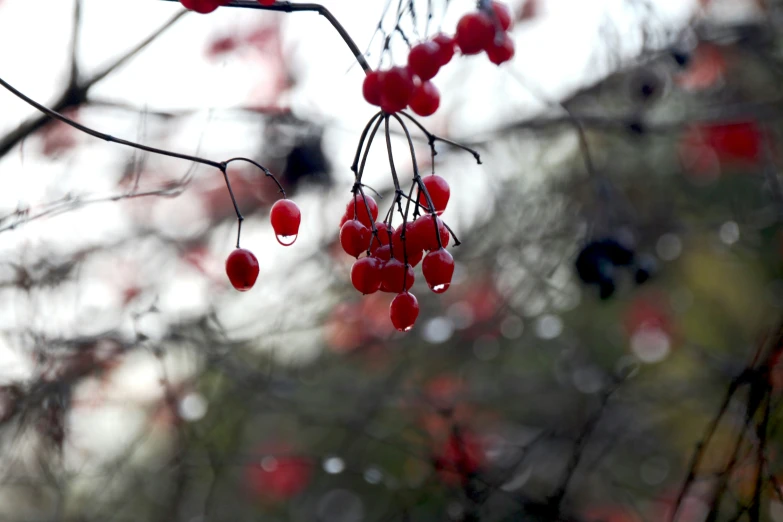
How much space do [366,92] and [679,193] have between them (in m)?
4.47

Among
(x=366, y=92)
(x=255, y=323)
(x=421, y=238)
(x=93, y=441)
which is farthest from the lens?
(x=255, y=323)

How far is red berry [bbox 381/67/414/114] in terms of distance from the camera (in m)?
1.05

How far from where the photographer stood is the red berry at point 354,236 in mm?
1223

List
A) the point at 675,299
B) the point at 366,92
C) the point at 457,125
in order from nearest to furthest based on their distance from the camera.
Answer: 1. the point at 366,92
2. the point at 457,125
3. the point at 675,299

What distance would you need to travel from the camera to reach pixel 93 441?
106 inches

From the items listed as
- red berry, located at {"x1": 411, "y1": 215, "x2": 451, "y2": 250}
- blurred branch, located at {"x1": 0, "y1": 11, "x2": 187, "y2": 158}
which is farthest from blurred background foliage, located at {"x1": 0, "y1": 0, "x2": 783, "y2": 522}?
red berry, located at {"x1": 411, "y1": 215, "x2": 451, "y2": 250}

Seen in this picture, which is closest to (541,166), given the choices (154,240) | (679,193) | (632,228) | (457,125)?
(457,125)

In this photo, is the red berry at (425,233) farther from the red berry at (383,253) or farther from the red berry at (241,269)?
the red berry at (241,269)

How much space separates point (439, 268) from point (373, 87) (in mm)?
318

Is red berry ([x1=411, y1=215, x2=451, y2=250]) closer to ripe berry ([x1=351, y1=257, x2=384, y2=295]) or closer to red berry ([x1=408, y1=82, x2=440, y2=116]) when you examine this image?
ripe berry ([x1=351, y1=257, x2=384, y2=295])

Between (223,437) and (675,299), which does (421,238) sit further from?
(675,299)

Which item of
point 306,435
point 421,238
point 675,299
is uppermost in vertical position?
point 421,238

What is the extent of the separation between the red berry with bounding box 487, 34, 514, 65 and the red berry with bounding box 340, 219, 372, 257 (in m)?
0.36

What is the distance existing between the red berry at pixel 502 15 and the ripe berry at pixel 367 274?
1.50ft
